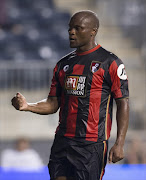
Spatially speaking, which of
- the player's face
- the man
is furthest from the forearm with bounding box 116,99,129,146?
the player's face

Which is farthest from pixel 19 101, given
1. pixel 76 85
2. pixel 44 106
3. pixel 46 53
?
pixel 46 53

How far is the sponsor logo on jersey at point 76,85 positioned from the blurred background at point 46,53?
14.6 feet

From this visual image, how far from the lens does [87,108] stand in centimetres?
367

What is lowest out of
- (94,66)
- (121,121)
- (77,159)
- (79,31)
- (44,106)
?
(77,159)

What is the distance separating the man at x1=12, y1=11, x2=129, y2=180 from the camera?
3.66 metres

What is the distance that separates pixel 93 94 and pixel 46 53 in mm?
6399

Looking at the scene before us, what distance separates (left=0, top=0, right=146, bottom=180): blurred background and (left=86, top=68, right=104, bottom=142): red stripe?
4.40 m

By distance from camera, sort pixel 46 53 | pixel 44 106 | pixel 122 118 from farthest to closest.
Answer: pixel 46 53, pixel 44 106, pixel 122 118

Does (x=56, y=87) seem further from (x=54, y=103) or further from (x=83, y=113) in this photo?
(x=83, y=113)

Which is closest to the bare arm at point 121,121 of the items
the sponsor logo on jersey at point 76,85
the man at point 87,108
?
the man at point 87,108

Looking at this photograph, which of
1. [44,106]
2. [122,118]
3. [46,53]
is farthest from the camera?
[46,53]

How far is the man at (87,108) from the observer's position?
3.66 meters

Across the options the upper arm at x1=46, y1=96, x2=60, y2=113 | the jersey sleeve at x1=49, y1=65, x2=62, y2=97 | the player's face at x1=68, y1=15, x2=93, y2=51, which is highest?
the player's face at x1=68, y1=15, x2=93, y2=51

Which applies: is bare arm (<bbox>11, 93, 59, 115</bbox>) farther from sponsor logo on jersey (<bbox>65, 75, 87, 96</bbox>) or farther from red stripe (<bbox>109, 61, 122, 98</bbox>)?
red stripe (<bbox>109, 61, 122, 98</bbox>)
